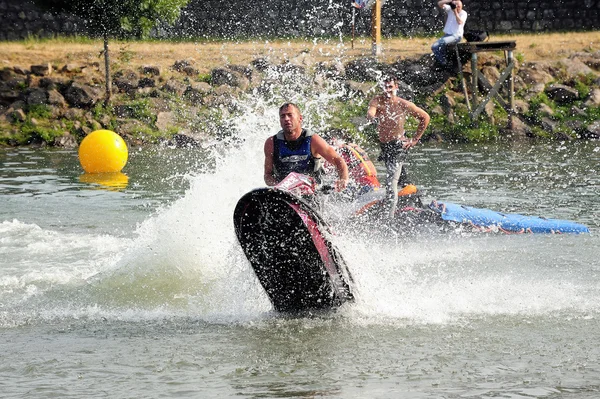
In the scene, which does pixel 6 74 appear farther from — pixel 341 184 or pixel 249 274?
pixel 249 274

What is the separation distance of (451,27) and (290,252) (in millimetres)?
17385

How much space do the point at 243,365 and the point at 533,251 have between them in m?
5.35

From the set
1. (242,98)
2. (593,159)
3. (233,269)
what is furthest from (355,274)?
(242,98)

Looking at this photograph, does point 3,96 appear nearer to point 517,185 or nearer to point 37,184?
point 37,184

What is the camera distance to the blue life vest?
9820 mm

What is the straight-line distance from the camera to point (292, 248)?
8727 millimetres

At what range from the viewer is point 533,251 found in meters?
11.9

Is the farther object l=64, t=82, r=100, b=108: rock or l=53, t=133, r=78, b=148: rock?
l=64, t=82, r=100, b=108: rock

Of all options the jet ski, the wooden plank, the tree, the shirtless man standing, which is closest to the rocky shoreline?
the tree

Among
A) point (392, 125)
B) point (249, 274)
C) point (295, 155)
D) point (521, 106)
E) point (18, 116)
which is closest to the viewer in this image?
point (249, 274)

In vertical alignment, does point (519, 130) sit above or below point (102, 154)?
below

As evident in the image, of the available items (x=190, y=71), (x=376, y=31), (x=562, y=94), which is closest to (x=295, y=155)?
(x=190, y=71)

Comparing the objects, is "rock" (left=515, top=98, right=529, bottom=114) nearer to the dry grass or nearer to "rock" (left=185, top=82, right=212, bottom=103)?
the dry grass

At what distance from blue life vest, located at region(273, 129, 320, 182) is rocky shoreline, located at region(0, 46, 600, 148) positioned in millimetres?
13133
